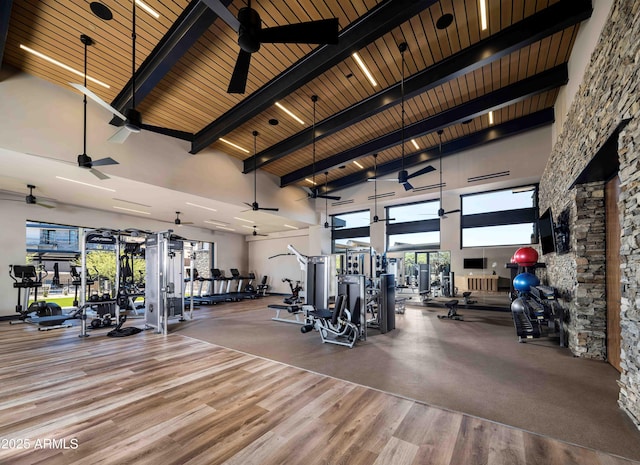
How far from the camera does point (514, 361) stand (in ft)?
12.8

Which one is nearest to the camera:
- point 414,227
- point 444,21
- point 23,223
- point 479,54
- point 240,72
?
point 240,72

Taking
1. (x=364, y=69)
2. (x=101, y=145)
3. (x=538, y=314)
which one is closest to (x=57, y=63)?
(x=101, y=145)

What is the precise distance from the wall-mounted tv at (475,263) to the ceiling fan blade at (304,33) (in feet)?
29.6

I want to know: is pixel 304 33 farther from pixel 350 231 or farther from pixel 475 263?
pixel 350 231

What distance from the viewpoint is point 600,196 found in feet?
12.8

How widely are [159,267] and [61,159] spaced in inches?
104

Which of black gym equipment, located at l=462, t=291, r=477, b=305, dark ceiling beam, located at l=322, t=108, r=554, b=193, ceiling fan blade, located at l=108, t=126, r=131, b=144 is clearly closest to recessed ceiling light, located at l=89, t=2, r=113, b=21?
ceiling fan blade, located at l=108, t=126, r=131, b=144

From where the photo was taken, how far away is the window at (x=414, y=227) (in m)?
10.5

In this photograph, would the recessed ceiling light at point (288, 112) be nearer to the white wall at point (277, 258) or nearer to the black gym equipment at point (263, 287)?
the white wall at point (277, 258)

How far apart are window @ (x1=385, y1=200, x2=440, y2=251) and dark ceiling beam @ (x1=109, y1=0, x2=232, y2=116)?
26.7 feet

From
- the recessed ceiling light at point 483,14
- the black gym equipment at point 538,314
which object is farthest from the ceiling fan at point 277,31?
the black gym equipment at point 538,314

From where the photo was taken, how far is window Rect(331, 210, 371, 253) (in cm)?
1224

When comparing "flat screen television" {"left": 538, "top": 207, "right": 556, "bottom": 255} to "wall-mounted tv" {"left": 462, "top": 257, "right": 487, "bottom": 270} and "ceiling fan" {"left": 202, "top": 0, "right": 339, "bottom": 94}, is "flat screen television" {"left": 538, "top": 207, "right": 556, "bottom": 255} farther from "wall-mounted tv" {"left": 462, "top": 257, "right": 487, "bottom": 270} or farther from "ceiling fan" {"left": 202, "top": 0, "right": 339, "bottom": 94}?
"ceiling fan" {"left": 202, "top": 0, "right": 339, "bottom": 94}

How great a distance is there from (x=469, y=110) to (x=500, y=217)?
4.38 meters
